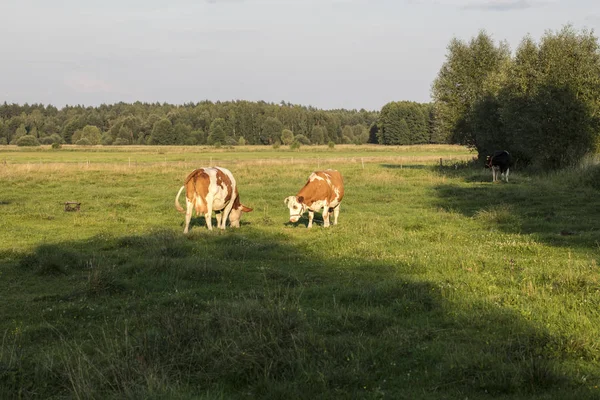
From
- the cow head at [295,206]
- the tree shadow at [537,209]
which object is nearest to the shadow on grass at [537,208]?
the tree shadow at [537,209]

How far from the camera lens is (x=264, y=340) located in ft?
21.5

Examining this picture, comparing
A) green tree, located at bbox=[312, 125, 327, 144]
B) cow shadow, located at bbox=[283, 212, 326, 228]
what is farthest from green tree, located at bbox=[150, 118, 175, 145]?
cow shadow, located at bbox=[283, 212, 326, 228]

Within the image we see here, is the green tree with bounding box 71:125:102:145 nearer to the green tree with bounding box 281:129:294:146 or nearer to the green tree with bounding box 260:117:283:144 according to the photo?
the green tree with bounding box 260:117:283:144

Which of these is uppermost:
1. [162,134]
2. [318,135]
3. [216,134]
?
[162,134]

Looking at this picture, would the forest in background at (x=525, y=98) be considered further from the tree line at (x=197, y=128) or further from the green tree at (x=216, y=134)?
the tree line at (x=197, y=128)

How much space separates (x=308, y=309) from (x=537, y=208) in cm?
1555

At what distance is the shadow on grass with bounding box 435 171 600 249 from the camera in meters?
15.4

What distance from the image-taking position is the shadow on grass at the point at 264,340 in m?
5.75

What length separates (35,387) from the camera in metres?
5.91

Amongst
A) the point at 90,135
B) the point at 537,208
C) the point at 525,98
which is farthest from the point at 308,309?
the point at 90,135

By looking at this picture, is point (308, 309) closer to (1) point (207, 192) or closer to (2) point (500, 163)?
(1) point (207, 192)

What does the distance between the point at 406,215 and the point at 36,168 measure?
3100 centimetres

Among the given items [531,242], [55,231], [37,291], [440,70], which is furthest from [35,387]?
[440,70]

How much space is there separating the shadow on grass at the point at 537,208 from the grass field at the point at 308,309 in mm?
144
